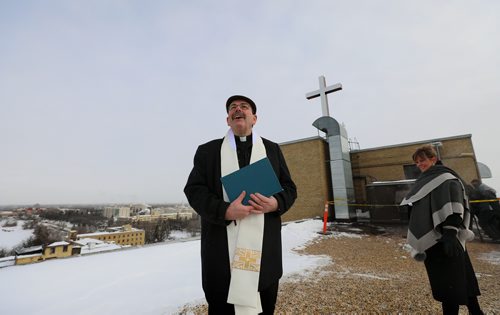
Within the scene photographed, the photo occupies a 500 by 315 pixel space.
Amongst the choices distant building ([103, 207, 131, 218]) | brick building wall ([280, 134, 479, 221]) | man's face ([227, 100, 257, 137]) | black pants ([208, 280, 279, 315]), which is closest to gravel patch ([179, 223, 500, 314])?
black pants ([208, 280, 279, 315])

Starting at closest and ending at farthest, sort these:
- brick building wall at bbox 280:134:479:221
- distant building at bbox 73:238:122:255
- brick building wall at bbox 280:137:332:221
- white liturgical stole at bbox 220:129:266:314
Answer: white liturgical stole at bbox 220:129:266:314 < distant building at bbox 73:238:122:255 < brick building wall at bbox 280:134:479:221 < brick building wall at bbox 280:137:332:221

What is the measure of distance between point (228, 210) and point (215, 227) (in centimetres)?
23

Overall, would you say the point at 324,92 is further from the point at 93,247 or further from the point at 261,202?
the point at 93,247

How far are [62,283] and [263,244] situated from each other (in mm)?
3497

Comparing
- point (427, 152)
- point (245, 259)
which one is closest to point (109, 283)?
point (245, 259)

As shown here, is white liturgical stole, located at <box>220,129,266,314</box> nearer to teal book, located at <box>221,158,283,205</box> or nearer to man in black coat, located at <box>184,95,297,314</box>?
man in black coat, located at <box>184,95,297,314</box>

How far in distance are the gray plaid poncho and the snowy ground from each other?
8.63ft

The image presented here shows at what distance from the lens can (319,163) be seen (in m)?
13.7

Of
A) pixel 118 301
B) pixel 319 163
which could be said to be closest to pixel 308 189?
pixel 319 163

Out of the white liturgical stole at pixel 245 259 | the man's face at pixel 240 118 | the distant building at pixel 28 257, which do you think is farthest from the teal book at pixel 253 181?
the distant building at pixel 28 257

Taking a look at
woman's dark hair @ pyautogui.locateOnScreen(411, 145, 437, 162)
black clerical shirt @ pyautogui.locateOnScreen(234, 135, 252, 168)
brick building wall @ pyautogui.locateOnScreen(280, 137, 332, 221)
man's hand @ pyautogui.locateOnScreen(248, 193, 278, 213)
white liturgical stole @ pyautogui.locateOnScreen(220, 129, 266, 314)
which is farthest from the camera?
brick building wall @ pyautogui.locateOnScreen(280, 137, 332, 221)

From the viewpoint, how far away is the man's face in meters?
1.88

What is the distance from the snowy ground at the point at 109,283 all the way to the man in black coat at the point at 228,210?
1.66m

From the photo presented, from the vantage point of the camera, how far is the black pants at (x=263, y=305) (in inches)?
60.7
